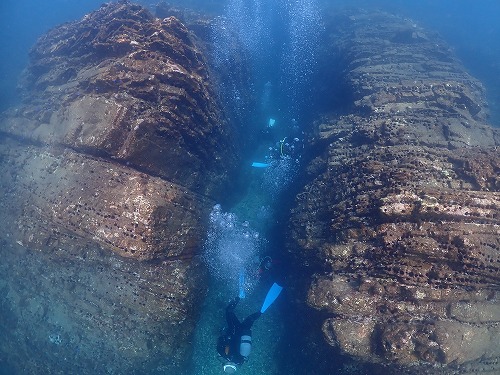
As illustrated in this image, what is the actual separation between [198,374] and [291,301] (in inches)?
134

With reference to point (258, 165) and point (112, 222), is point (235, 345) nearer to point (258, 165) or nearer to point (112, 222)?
point (112, 222)

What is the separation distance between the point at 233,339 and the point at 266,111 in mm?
12725

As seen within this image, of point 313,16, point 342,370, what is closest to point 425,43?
point 313,16

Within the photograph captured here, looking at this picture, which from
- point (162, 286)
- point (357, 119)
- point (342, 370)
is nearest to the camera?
point (342, 370)

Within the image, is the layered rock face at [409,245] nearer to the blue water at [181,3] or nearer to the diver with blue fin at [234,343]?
the diver with blue fin at [234,343]

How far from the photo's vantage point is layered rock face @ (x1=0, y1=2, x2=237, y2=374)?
7.52 m

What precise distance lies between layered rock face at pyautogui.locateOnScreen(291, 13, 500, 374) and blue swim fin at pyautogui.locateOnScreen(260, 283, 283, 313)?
5.38ft

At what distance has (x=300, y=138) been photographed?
1391cm

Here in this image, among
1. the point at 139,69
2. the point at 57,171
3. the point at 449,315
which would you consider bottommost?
the point at 449,315

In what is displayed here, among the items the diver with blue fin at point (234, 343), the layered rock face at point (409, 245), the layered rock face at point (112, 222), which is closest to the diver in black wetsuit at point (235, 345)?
the diver with blue fin at point (234, 343)

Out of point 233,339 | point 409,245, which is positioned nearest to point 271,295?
point 233,339

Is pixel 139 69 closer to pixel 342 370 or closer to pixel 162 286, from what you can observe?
pixel 162 286

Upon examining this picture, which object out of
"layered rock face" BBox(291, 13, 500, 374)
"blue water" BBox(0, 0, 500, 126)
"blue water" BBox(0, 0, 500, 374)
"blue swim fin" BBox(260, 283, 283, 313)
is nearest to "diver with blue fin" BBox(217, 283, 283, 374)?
"blue swim fin" BBox(260, 283, 283, 313)

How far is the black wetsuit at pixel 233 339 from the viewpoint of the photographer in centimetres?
796
